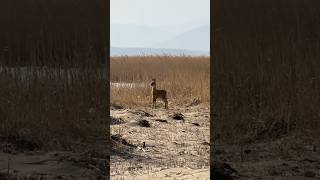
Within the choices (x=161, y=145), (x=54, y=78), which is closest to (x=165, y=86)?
(x=161, y=145)

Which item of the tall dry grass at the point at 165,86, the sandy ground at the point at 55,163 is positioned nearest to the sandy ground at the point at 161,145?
the sandy ground at the point at 55,163

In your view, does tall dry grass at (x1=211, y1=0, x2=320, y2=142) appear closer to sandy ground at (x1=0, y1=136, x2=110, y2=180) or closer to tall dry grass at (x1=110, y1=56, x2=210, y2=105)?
sandy ground at (x1=0, y1=136, x2=110, y2=180)

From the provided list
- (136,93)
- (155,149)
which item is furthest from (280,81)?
(136,93)

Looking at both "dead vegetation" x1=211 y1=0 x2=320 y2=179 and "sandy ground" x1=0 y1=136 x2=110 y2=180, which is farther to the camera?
"dead vegetation" x1=211 y1=0 x2=320 y2=179

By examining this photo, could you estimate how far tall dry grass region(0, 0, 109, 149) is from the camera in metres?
4.41

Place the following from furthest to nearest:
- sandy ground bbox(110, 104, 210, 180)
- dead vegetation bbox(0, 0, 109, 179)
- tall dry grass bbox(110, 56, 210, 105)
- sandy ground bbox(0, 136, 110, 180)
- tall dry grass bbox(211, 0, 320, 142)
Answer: tall dry grass bbox(110, 56, 210, 105)
tall dry grass bbox(211, 0, 320, 142)
dead vegetation bbox(0, 0, 109, 179)
sandy ground bbox(110, 104, 210, 180)
sandy ground bbox(0, 136, 110, 180)

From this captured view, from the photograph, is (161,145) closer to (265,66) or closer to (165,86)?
(265,66)

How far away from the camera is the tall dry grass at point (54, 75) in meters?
4.41

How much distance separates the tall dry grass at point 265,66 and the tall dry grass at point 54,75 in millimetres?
1041

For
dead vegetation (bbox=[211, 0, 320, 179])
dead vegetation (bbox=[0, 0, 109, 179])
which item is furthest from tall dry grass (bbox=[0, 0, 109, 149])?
dead vegetation (bbox=[211, 0, 320, 179])

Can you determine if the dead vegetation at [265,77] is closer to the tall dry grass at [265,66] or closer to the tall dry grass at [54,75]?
the tall dry grass at [265,66]

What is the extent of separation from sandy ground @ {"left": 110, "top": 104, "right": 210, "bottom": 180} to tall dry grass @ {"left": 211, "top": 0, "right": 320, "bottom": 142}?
14.7 inches

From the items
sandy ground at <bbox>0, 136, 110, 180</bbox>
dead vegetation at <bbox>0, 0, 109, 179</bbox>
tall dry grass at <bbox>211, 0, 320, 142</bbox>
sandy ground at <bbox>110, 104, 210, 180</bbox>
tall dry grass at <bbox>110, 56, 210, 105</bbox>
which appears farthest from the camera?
tall dry grass at <bbox>110, 56, 210, 105</bbox>

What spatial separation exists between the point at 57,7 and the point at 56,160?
157 cm
